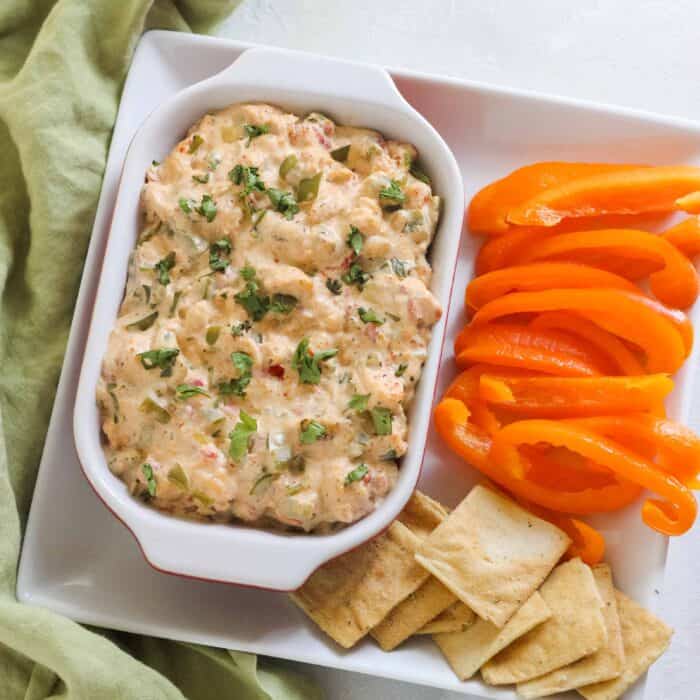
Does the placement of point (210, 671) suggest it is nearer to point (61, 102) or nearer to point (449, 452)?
point (449, 452)

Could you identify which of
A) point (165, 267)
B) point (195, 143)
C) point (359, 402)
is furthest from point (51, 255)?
point (359, 402)

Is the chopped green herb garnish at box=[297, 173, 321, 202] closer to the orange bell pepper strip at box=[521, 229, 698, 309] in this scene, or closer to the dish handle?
the dish handle

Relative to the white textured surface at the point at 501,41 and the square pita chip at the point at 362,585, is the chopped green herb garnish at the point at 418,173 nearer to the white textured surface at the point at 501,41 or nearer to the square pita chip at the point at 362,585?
the white textured surface at the point at 501,41

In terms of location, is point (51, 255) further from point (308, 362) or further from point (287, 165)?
point (308, 362)

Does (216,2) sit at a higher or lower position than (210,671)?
higher

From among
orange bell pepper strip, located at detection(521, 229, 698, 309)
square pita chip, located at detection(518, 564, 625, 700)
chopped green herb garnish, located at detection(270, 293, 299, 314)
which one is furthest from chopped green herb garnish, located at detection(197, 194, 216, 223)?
square pita chip, located at detection(518, 564, 625, 700)

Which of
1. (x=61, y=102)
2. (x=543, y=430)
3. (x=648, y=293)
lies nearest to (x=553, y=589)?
(x=543, y=430)
